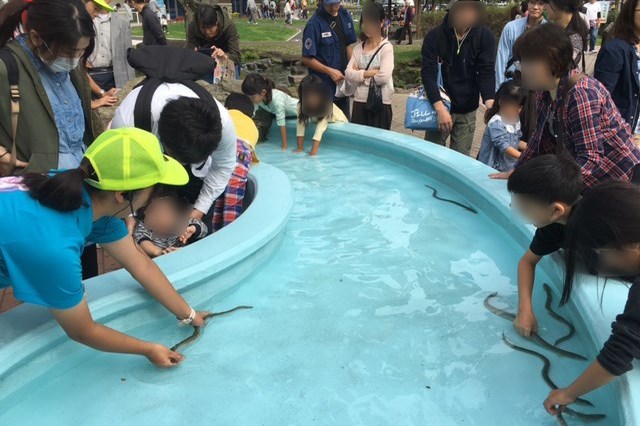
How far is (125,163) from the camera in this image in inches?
70.6

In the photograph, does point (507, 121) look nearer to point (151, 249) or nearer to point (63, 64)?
point (151, 249)

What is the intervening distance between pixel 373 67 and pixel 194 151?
3278 mm

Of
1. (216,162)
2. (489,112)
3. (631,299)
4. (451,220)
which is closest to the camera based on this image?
(631,299)

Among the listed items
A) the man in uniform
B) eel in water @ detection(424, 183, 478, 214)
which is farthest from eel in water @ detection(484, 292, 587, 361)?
the man in uniform

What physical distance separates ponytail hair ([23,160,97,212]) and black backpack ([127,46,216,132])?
0.88 meters

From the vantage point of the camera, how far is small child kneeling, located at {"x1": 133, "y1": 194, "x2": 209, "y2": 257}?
2.56 m

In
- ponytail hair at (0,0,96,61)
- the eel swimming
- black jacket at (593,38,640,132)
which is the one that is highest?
ponytail hair at (0,0,96,61)

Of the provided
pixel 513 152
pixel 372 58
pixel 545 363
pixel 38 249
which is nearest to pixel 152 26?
pixel 372 58

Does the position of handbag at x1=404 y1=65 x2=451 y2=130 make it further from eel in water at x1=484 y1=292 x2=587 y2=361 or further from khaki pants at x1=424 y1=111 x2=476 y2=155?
eel in water at x1=484 y1=292 x2=587 y2=361

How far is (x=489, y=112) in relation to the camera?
459cm

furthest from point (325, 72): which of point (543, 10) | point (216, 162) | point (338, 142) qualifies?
point (216, 162)

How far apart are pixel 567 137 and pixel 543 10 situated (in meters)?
2.44

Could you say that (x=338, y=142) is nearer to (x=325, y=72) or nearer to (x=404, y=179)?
(x=325, y=72)

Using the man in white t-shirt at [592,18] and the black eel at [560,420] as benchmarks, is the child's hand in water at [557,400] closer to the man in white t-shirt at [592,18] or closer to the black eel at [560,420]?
the black eel at [560,420]
